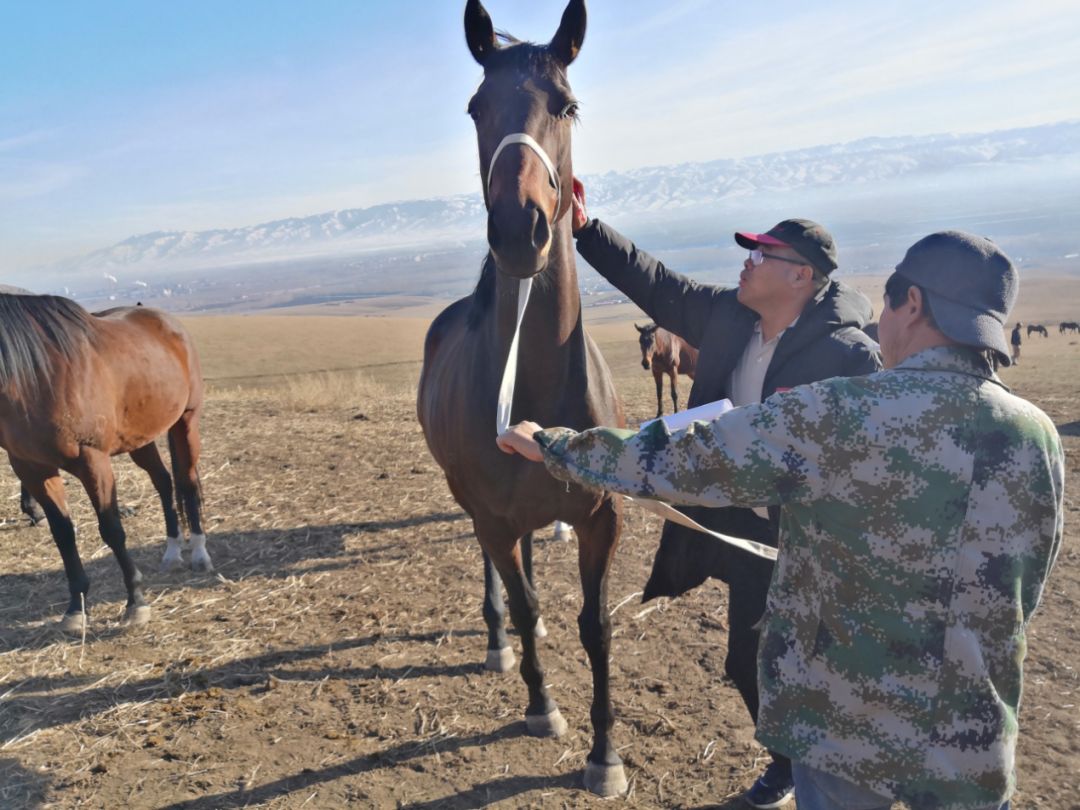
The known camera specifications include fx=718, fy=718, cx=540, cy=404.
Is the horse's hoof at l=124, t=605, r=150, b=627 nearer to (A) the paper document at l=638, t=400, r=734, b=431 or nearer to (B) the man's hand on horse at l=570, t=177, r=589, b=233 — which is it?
(B) the man's hand on horse at l=570, t=177, r=589, b=233

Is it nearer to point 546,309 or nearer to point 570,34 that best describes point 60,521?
point 546,309

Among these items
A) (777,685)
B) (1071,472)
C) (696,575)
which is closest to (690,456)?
(777,685)

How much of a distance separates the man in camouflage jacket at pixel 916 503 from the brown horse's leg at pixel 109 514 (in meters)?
4.29

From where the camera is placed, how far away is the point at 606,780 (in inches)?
124

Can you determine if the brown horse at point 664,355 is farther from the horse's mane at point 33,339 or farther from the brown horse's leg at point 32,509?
the horse's mane at point 33,339

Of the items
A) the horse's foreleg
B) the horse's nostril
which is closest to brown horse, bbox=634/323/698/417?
the horse's foreleg

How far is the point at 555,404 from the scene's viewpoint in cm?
303

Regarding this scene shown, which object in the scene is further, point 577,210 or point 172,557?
point 172,557

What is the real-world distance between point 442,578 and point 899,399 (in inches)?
169

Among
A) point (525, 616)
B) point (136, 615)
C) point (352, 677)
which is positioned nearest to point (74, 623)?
point (136, 615)

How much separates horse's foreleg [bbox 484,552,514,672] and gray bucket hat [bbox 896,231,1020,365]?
303 centimetres

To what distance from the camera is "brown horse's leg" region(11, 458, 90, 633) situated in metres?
4.81

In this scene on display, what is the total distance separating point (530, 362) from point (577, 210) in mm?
667

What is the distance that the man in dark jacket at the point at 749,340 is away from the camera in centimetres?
250
